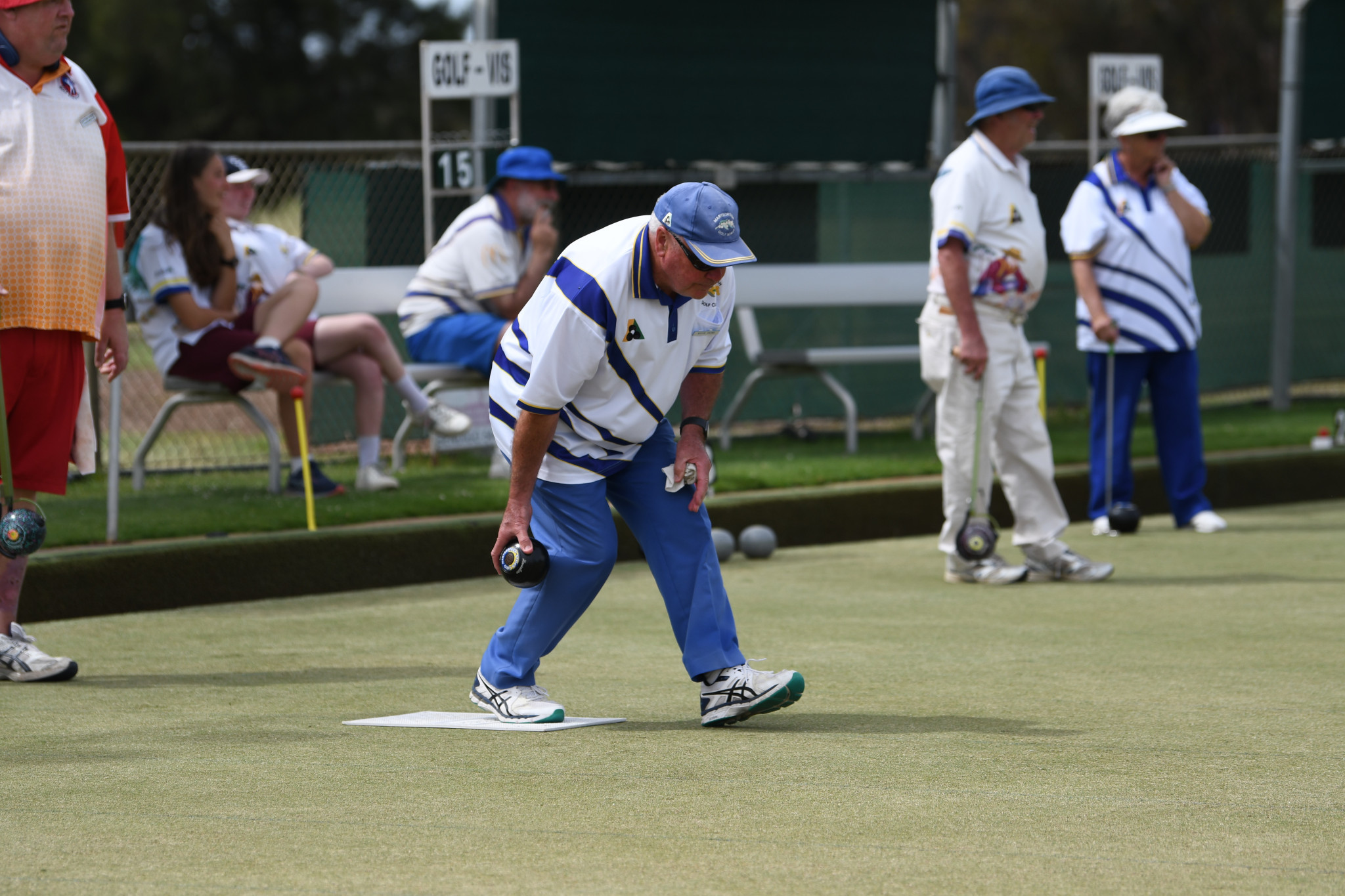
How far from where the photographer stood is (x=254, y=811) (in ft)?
11.1

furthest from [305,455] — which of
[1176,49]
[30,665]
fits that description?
[1176,49]

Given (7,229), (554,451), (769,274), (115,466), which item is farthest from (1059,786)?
(769,274)

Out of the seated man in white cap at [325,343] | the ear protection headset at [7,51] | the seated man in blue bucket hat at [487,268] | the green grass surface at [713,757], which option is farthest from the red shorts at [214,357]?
the ear protection headset at [7,51]

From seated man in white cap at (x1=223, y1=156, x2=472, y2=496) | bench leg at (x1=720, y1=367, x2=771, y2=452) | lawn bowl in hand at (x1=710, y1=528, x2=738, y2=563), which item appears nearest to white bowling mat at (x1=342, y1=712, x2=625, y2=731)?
lawn bowl in hand at (x1=710, y1=528, x2=738, y2=563)

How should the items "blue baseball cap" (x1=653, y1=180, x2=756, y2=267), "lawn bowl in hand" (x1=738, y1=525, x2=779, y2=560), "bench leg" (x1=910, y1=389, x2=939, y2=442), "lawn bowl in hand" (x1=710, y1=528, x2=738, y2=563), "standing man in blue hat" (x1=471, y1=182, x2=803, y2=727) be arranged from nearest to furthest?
"blue baseball cap" (x1=653, y1=180, x2=756, y2=267) < "standing man in blue hat" (x1=471, y1=182, x2=803, y2=727) < "lawn bowl in hand" (x1=710, y1=528, x2=738, y2=563) < "lawn bowl in hand" (x1=738, y1=525, x2=779, y2=560) < "bench leg" (x1=910, y1=389, x2=939, y2=442)

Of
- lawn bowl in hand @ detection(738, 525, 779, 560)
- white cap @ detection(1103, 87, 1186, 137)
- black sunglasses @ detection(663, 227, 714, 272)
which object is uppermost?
white cap @ detection(1103, 87, 1186, 137)

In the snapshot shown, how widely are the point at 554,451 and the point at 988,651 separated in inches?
66.5

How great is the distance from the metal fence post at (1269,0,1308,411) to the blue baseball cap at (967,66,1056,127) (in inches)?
238

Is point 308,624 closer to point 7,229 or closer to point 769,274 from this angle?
point 7,229

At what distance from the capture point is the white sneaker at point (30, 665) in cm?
489

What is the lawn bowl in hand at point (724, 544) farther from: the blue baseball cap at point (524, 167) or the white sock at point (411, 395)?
the blue baseball cap at point (524, 167)

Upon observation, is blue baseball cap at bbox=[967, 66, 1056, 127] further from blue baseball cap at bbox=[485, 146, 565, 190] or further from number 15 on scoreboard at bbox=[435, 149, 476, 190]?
number 15 on scoreboard at bbox=[435, 149, 476, 190]

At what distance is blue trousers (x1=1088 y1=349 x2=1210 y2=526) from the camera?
26.8 ft

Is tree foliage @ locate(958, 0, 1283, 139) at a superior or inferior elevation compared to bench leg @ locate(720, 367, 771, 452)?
superior
